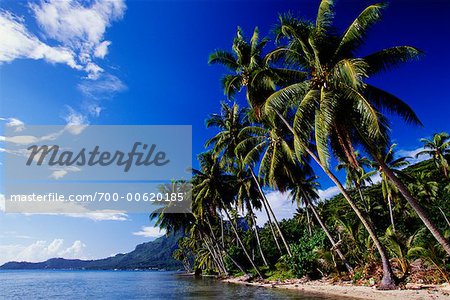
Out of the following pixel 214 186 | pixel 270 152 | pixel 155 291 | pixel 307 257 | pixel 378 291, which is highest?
pixel 214 186

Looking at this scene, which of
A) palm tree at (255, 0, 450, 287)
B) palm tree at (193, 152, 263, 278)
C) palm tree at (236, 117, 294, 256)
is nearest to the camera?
palm tree at (255, 0, 450, 287)

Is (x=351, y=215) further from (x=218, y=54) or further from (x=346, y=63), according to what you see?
(x=346, y=63)

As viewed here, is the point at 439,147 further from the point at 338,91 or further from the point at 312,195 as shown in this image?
the point at 338,91

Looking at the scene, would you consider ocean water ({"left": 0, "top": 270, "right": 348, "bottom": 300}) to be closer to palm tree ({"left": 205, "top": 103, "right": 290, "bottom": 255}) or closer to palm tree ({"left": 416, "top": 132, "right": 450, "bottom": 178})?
palm tree ({"left": 205, "top": 103, "right": 290, "bottom": 255})

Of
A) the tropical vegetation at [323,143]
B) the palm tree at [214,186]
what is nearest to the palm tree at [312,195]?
the tropical vegetation at [323,143]

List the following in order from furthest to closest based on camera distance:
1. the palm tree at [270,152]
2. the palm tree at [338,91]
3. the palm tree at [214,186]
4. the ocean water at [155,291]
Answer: the palm tree at [214,186]
the palm tree at [270,152]
the ocean water at [155,291]
the palm tree at [338,91]

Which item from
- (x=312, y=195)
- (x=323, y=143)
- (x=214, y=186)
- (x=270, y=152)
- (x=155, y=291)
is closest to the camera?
(x=323, y=143)

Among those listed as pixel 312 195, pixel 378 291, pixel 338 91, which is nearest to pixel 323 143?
pixel 338 91

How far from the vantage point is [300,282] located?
930 inches

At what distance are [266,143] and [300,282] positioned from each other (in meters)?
9.75

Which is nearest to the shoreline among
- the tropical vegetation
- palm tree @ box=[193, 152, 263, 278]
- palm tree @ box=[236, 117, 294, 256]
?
the tropical vegetation

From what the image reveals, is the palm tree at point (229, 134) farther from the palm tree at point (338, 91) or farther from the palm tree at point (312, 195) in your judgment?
the palm tree at point (338, 91)

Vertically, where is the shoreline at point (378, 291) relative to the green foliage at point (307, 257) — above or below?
below

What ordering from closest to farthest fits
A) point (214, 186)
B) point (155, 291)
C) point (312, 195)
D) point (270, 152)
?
point (270, 152) → point (155, 291) → point (214, 186) → point (312, 195)
